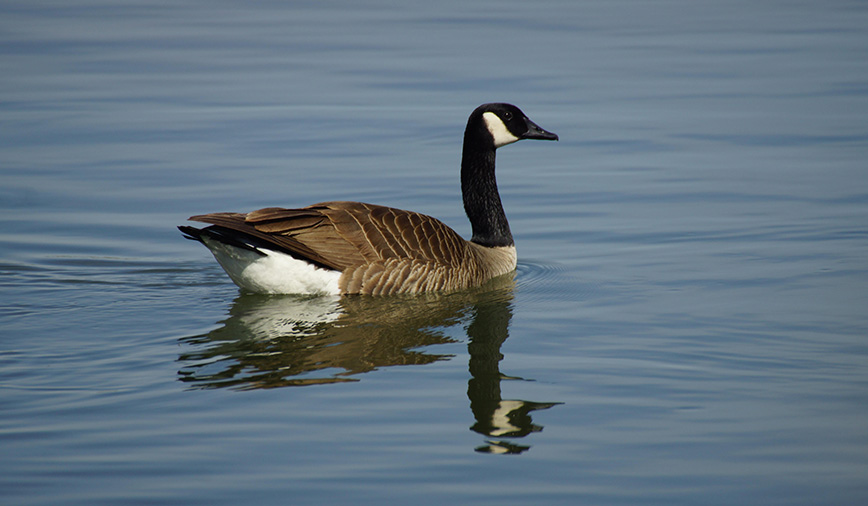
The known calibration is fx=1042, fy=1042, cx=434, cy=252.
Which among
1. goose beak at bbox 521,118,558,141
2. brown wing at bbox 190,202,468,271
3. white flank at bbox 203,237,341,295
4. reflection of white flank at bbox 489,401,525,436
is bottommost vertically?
reflection of white flank at bbox 489,401,525,436

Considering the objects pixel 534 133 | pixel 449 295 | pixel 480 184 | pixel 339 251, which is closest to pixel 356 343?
pixel 339 251

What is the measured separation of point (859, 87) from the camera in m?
17.7

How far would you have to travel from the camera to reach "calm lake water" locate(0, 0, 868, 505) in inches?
227

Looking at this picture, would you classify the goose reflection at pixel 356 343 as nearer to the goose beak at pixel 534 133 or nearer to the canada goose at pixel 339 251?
Answer: the canada goose at pixel 339 251

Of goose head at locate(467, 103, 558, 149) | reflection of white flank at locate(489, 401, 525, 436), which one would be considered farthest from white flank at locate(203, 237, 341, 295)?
reflection of white flank at locate(489, 401, 525, 436)

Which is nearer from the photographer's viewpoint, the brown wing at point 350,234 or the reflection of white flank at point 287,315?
the reflection of white flank at point 287,315

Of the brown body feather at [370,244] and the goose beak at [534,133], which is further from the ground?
the goose beak at [534,133]

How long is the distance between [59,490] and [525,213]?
8259mm

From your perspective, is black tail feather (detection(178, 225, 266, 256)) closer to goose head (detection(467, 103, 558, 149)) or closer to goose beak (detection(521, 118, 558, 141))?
goose head (detection(467, 103, 558, 149))

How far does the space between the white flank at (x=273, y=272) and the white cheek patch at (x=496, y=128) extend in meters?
2.68

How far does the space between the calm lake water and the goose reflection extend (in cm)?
4

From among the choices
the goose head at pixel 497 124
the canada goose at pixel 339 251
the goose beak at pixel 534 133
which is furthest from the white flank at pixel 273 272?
the goose beak at pixel 534 133

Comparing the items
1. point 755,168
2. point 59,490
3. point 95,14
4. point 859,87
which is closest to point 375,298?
point 59,490

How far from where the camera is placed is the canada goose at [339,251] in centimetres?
908
